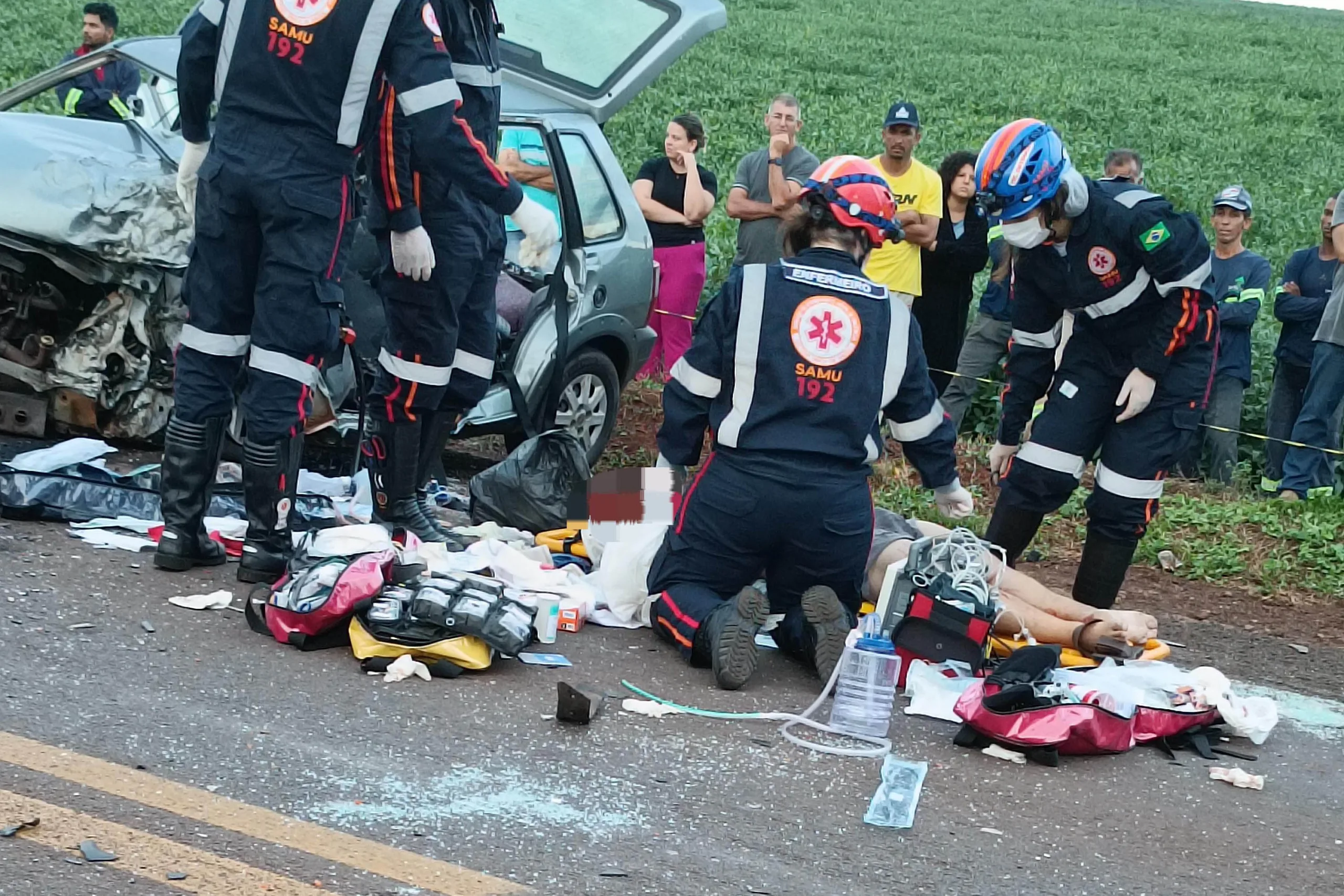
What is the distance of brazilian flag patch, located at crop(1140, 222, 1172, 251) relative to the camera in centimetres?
600

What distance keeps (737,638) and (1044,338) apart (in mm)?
2354

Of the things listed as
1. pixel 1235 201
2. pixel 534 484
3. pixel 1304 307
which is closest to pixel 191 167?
pixel 534 484

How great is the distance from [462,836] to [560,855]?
227mm

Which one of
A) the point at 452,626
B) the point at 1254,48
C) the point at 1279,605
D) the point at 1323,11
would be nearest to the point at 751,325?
the point at 452,626

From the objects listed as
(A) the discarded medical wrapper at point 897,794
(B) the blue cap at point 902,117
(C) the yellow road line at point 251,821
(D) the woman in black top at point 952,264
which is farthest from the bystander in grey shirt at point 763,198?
(C) the yellow road line at point 251,821

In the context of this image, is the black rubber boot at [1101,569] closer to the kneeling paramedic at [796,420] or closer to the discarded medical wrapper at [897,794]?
the kneeling paramedic at [796,420]

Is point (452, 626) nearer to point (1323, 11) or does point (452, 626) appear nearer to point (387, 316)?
point (387, 316)

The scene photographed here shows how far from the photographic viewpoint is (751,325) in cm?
518

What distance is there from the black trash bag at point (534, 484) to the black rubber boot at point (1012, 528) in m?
1.74

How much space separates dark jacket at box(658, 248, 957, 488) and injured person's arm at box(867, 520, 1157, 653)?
→ 569mm

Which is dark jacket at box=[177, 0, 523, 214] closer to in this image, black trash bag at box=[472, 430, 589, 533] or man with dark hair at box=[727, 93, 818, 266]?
black trash bag at box=[472, 430, 589, 533]

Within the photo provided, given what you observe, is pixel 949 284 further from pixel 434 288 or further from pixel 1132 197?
pixel 434 288

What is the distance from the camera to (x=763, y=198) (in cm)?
1017

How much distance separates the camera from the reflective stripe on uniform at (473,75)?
587cm
